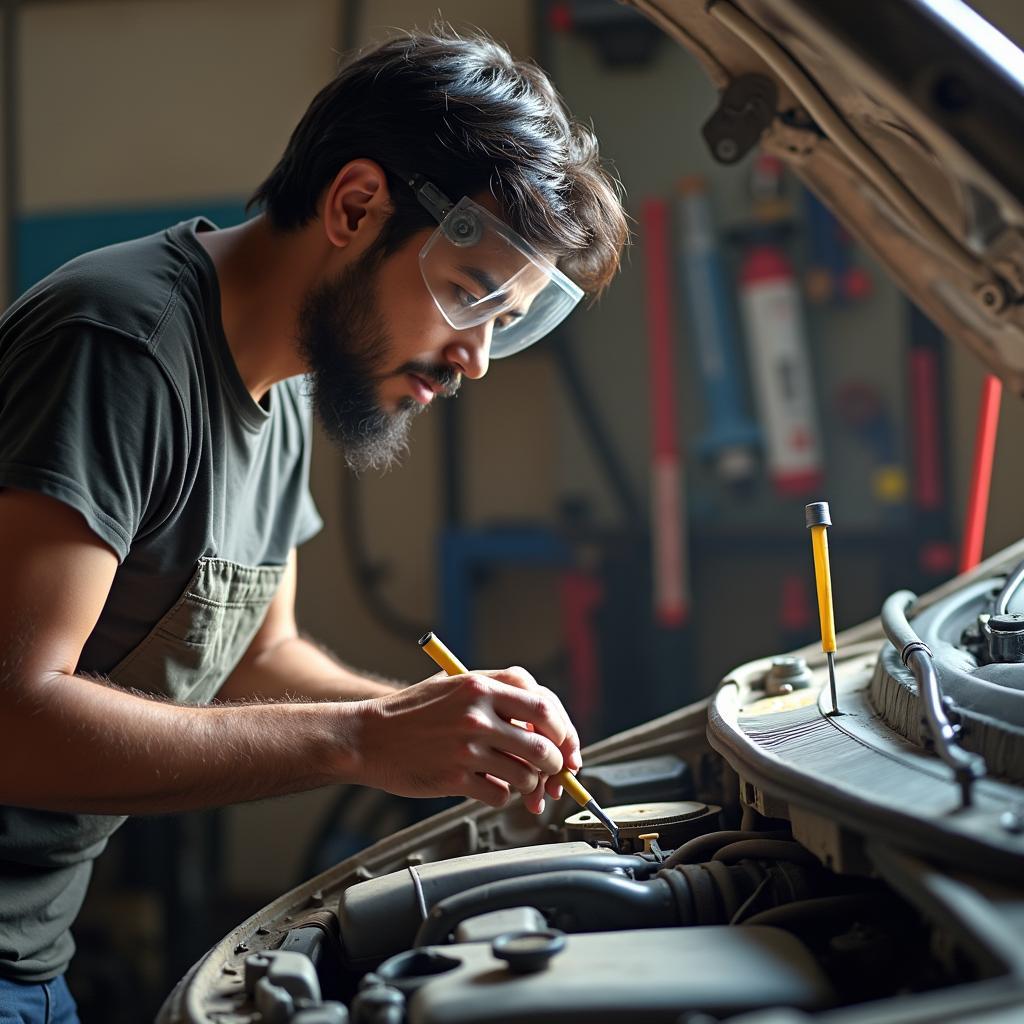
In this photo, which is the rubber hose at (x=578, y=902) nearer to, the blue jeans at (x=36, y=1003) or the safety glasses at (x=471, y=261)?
the blue jeans at (x=36, y=1003)

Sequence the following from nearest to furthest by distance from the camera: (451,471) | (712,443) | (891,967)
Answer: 1. (891,967)
2. (712,443)
3. (451,471)

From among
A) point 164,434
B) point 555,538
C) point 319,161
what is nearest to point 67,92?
point 555,538

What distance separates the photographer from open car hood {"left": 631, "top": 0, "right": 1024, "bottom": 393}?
1017 mm

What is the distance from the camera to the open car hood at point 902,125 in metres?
1.02

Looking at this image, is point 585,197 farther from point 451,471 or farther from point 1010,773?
point 451,471

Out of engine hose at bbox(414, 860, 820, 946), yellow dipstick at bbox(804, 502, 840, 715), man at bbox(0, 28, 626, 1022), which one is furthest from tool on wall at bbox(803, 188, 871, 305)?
engine hose at bbox(414, 860, 820, 946)

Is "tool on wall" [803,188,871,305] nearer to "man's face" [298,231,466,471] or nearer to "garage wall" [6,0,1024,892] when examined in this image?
"garage wall" [6,0,1024,892]

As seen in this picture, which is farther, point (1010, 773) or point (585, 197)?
point (585, 197)

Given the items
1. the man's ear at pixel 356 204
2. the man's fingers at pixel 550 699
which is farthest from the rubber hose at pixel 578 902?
the man's ear at pixel 356 204

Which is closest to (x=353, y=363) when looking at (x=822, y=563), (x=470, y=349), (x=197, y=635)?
(x=470, y=349)

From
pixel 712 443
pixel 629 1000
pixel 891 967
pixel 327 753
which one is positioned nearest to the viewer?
pixel 629 1000

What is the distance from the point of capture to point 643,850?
3.96 ft

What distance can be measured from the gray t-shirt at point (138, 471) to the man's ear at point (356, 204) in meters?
0.19

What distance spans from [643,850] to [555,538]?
7.07 feet
